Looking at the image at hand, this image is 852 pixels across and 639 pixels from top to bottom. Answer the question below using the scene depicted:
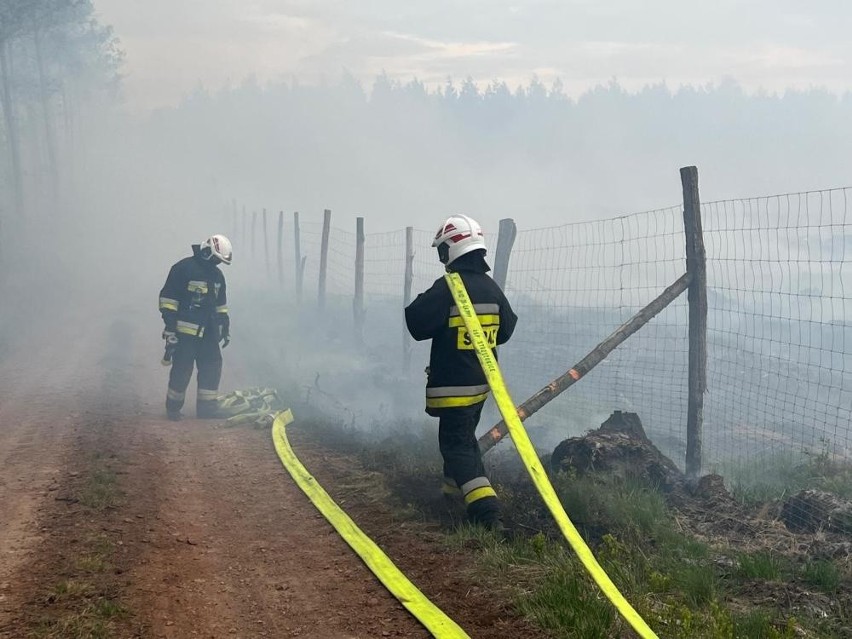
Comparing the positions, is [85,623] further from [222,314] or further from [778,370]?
[778,370]

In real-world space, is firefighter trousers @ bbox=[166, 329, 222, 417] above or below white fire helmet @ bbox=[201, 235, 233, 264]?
below

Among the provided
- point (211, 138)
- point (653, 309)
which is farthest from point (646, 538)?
point (211, 138)

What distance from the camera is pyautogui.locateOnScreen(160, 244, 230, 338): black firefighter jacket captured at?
9.29 metres

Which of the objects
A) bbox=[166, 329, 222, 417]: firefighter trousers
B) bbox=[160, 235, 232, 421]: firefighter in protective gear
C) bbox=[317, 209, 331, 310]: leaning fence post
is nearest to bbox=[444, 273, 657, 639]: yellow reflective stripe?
bbox=[160, 235, 232, 421]: firefighter in protective gear

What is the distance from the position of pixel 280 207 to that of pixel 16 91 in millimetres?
39491

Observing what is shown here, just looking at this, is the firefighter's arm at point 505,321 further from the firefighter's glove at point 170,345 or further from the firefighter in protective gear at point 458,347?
the firefighter's glove at point 170,345

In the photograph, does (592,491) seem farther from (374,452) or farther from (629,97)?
(629,97)

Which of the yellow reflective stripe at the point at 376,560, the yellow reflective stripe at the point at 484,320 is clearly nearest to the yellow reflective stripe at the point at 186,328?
the yellow reflective stripe at the point at 376,560

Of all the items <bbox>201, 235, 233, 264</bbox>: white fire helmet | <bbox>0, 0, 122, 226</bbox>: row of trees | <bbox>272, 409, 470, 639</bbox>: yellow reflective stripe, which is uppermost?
<bbox>0, 0, 122, 226</bbox>: row of trees

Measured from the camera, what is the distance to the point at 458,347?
5.21 meters

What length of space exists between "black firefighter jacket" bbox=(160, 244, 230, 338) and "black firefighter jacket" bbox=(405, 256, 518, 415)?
4884 mm

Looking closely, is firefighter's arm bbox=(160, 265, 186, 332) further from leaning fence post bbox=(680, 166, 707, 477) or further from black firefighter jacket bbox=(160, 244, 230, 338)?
leaning fence post bbox=(680, 166, 707, 477)

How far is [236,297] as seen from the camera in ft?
91.5

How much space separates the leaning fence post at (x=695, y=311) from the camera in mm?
6383
